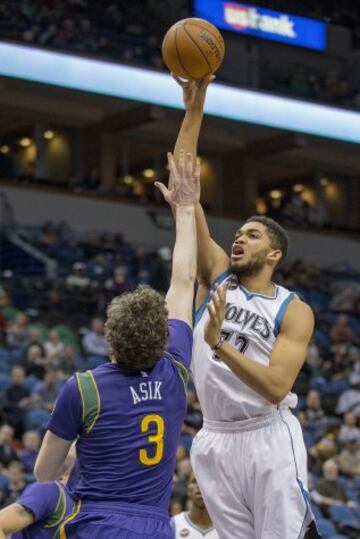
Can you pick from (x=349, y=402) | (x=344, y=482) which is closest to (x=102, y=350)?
(x=349, y=402)

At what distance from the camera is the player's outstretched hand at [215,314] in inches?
200

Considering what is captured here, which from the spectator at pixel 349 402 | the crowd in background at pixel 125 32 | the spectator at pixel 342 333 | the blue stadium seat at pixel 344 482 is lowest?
the blue stadium seat at pixel 344 482

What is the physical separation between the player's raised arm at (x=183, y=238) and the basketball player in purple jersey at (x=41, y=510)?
0.89 metres

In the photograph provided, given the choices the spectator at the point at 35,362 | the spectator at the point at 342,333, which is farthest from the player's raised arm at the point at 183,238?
the spectator at the point at 342,333

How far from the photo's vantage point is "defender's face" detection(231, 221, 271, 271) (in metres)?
6.07

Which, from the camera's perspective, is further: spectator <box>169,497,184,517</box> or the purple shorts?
spectator <box>169,497,184,517</box>

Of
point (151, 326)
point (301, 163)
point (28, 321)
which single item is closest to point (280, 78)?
point (301, 163)

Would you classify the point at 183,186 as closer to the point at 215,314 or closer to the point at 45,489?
the point at 215,314

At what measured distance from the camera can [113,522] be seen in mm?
4328

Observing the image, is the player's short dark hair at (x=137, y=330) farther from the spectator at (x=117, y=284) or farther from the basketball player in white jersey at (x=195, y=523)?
the spectator at (x=117, y=284)

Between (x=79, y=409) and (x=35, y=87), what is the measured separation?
18217 mm

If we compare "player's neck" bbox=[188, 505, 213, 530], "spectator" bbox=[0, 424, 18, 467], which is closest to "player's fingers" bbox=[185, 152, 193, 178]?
"player's neck" bbox=[188, 505, 213, 530]

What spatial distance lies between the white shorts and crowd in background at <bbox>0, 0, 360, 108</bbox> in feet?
47.7

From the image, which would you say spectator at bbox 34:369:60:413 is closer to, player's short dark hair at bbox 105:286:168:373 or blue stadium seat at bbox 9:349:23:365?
blue stadium seat at bbox 9:349:23:365
